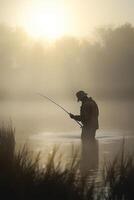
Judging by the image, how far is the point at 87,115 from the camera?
14.8 meters

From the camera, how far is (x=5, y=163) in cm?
980

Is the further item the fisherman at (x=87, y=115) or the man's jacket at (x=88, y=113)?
the man's jacket at (x=88, y=113)

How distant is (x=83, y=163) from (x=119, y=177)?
5092 millimetres

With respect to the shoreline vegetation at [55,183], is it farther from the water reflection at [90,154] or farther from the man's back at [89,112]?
the water reflection at [90,154]

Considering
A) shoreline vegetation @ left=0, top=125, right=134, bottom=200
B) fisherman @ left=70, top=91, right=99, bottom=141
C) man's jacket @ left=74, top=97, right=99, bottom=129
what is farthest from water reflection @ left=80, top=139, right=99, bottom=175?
shoreline vegetation @ left=0, top=125, right=134, bottom=200

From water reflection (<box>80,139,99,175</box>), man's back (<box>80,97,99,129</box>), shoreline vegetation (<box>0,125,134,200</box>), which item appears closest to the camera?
shoreline vegetation (<box>0,125,134,200</box>)

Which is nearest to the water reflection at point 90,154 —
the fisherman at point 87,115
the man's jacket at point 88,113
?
the fisherman at point 87,115

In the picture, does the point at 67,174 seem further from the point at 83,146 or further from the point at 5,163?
the point at 83,146

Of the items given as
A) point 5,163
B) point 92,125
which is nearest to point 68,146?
point 92,125

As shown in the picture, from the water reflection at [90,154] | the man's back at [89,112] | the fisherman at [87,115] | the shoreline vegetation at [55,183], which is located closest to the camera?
the shoreline vegetation at [55,183]

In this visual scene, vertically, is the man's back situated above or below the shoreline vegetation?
above

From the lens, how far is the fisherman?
14.5 metres

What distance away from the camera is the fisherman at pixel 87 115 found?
14461 millimetres

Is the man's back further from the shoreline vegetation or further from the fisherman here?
the shoreline vegetation
